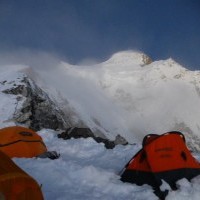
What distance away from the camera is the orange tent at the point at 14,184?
212 inches

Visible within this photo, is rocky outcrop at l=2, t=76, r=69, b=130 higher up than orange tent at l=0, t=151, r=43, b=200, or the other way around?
orange tent at l=0, t=151, r=43, b=200

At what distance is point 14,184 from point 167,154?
12.8 feet

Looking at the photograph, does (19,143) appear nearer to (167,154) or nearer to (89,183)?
(89,183)

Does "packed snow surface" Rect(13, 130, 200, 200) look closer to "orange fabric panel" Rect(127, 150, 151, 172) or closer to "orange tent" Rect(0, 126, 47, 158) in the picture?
"orange fabric panel" Rect(127, 150, 151, 172)

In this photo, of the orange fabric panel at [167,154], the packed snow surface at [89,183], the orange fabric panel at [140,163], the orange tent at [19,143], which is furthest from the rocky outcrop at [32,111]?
the orange fabric panel at [167,154]

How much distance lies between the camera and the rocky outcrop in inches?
1686

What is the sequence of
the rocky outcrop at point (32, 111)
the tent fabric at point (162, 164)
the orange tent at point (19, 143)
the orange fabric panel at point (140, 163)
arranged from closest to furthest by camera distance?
the tent fabric at point (162, 164), the orange fabric panel at point (140, 163), the orange tent at point (19, 143), the rocky outcrop at point (32, 111)

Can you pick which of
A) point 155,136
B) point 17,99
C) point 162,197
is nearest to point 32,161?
point 155,136

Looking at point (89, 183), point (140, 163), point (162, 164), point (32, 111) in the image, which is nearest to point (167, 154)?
point (162, 164)

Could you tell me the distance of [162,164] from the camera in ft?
27.4

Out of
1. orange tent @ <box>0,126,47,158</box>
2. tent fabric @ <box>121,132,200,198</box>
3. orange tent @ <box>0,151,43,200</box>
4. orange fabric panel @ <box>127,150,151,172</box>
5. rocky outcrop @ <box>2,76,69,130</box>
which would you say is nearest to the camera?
orange tent @ <box>0,151,43,200</box>

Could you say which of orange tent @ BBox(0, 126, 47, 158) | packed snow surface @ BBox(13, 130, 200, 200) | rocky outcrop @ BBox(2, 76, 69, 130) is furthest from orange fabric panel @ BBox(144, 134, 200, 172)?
rocky outcrop @ BBox(2, 76, 69, 130)

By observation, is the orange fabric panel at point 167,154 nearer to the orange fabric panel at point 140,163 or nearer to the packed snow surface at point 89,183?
the orange fabric panel at point 140,163

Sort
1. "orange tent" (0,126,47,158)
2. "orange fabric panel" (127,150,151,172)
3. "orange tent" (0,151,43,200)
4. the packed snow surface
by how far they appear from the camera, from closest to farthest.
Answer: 1. "orange tent" (0,151,43,200)
2. the packed snow surface
3. "orange fabric panel" (127,150,151,172)
4. "orange tent" (0,126,47,158)
